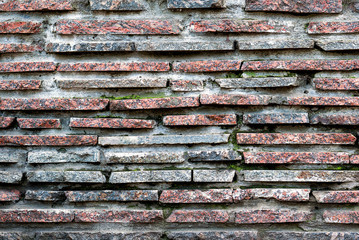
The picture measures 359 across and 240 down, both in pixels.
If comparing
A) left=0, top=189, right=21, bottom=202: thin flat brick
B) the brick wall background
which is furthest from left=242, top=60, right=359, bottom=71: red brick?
left=0, top=189, right=21, bottom=202: thin flat brick

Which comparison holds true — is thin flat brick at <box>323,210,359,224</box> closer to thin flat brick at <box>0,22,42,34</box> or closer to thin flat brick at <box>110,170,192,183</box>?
thin flat brick at <box>110,170,192,183</box>

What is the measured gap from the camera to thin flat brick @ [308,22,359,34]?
1697 mm

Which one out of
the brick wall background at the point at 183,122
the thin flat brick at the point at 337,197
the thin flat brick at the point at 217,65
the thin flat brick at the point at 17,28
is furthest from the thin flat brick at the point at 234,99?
the thin flat brick at the point at 17,28

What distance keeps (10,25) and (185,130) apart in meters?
1.22

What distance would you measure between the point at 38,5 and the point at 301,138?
1.72 m

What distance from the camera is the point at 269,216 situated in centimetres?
167

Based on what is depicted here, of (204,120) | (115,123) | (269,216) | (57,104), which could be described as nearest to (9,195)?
(57,104)

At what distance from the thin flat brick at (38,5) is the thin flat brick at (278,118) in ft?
4.13

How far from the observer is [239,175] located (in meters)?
1.72

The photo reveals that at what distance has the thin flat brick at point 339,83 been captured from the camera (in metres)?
1.69

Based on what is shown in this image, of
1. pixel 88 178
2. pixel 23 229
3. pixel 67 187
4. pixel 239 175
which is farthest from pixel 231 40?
pixel 23 229

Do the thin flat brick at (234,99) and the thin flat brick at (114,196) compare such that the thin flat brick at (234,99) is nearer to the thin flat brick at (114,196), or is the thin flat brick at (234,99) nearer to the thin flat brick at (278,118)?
the thin flat brick at (278,118)

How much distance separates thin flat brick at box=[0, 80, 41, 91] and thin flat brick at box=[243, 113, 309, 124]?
126 cm

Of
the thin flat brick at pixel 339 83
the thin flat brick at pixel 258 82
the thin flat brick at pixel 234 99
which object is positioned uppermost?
the thin flat brick at pixel 339 83
